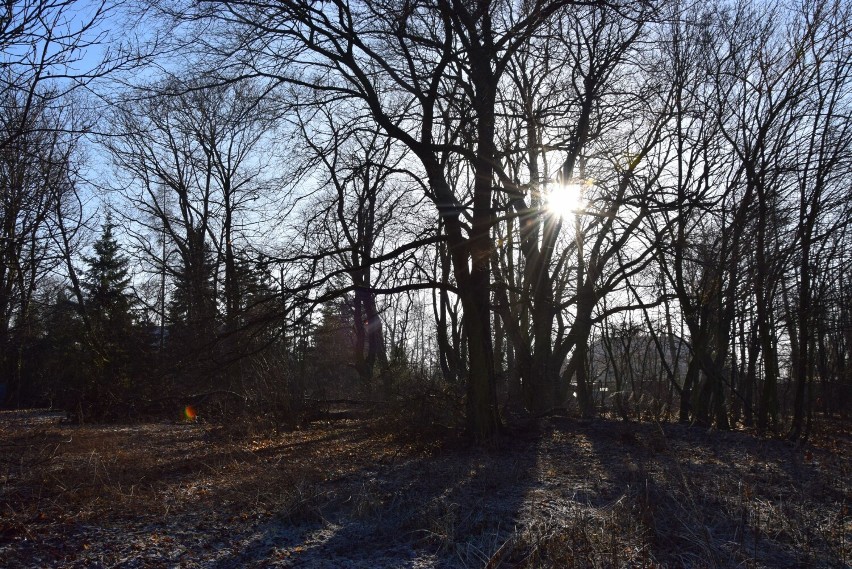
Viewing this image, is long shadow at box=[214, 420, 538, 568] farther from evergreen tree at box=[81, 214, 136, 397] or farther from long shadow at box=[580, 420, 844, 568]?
evergreen tree at box=[81, 214, 136, 397]

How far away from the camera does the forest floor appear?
5.43 m

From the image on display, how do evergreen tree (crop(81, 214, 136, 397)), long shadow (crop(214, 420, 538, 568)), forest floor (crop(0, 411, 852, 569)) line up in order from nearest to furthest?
forest floor (crop(0, 411, 852, 569)), long shadow (crop(214, 420, 538, 568)), evergreen tree (crop(81, 214, 136, 397))

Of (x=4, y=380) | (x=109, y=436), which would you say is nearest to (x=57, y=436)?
(x=109, y=436)

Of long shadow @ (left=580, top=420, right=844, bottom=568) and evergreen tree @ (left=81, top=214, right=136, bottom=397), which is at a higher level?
evergreen tree @ (left=81, top=214, right=136, bottom=397)

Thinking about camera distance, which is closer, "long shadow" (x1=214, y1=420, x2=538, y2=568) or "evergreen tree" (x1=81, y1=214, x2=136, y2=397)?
"long shadow" (x1=214, y1=420, x2=538, y2=568)

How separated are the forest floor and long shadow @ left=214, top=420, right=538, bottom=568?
0.9 inches

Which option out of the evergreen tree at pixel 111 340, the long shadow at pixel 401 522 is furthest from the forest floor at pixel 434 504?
the evergreen tree at pixel 111 340

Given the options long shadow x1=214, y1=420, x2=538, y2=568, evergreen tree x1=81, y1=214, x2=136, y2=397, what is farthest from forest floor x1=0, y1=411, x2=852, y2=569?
evergreen tree x1=81, y1=214, x2=136, y2=397

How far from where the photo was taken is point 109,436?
39.7ft

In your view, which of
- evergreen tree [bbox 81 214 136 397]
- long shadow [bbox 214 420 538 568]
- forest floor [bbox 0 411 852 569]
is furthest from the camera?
evergreen tree [bbox 81 214 136 397]

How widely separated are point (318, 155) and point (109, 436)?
6.37 m

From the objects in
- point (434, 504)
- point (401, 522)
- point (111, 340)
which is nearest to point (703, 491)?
point (434, 504)

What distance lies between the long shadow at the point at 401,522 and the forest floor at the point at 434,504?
0.07ft

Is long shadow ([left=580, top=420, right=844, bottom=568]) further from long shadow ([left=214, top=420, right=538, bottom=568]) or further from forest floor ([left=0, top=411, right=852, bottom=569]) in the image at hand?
long shadow ([left=214, top=420, right=538, bottom=568])
